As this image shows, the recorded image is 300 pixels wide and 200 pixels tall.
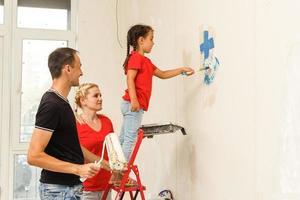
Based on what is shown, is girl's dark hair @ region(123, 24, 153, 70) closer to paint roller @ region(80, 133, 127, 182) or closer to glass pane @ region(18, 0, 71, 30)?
paint roller @ region(80, 133, 127, 182)

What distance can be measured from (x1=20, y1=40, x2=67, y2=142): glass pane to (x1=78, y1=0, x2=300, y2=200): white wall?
1631 millimetres

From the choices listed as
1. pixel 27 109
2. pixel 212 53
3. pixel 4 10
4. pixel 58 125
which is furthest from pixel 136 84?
pixel 4 10

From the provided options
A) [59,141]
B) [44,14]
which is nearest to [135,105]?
[59,141]

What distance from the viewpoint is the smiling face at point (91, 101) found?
259cm

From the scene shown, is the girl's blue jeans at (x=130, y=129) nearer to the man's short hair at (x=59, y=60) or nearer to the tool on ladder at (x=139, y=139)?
the tool on ladder at (x=139, y=139)

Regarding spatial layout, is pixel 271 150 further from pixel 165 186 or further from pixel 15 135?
pixel 15 135

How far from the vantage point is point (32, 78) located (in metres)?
4.40

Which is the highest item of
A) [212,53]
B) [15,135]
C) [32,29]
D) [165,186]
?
[32,29]

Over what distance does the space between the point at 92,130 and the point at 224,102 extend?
3.29 ft

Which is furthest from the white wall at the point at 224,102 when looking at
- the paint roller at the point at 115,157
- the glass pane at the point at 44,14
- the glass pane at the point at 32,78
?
the glass pane at the point at 32,78

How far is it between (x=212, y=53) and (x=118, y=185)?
102cm

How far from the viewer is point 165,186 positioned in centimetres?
288

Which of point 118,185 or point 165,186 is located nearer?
point 118,185

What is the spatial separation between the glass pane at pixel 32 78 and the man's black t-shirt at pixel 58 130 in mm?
2686
